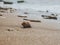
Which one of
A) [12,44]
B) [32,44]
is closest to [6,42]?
[12,44]

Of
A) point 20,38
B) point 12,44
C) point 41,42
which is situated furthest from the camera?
point 20,38

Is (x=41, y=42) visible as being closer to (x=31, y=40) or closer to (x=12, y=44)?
(x=31, y=40)

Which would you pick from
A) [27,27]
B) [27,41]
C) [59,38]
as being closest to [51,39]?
[59,38]

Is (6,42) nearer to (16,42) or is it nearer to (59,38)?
(16,42)

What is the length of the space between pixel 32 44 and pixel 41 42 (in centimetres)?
20

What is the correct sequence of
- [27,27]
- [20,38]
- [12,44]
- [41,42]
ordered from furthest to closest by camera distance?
[27,27], [20,38], [41,42], [12,44]

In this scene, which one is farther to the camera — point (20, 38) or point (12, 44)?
point (20, 38)

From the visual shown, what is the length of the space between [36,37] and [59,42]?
469 millimetres

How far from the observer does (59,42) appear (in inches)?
134

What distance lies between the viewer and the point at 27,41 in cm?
339

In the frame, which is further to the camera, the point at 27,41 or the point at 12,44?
the point at 27,41

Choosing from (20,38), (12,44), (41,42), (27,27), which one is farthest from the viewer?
(27,27)

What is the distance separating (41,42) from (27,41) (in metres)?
0.21

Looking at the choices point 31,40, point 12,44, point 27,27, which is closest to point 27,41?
point 31,40
